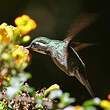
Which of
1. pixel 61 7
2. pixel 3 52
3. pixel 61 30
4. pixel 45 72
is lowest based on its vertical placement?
pixel 3 52

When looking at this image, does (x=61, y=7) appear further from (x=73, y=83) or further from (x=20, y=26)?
(x=20, y=26)

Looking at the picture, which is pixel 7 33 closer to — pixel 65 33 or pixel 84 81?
pixel 84 81

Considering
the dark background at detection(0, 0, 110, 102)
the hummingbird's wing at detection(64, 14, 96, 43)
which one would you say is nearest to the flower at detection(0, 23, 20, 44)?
the hummingbird's wing at detection(64, 14, 96, 43)

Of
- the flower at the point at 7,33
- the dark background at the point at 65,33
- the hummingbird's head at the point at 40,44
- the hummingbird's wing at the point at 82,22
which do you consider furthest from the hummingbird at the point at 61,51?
the dark background at the point at 65,33

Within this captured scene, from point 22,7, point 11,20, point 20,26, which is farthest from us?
point 22,7

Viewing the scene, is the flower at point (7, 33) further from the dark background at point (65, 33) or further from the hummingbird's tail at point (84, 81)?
the dark background at point (65, 33)

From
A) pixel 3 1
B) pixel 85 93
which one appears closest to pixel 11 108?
pixel 85 93
